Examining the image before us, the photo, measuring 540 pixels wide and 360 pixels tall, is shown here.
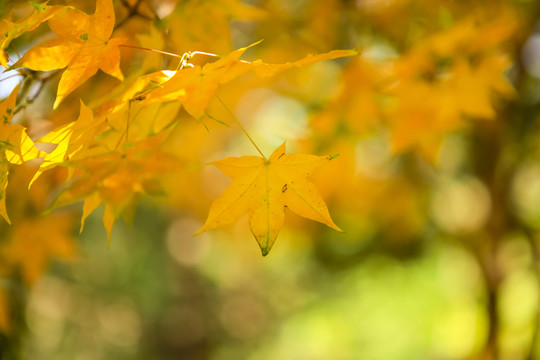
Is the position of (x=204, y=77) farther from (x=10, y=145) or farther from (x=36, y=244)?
(x=36, y=244)

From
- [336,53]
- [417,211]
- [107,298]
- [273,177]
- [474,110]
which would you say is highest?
[336,53]

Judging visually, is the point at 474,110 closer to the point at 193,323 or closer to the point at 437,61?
the point at 437,61

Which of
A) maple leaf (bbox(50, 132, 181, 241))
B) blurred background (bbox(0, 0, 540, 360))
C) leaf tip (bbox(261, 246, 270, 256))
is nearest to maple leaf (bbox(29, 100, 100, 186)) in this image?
maple leaf (bbox(50, 132, 181, 241))

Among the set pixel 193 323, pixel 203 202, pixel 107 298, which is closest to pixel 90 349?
pixel 107 298

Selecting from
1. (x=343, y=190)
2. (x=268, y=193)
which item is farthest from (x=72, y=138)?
(x=343, y=190)

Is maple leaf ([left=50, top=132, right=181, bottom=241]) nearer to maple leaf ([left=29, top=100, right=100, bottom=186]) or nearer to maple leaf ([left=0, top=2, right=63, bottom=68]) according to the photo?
maple leaf ([left=29, top=100, right=100, bottom=186])

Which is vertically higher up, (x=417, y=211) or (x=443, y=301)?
(x=417, y=211)

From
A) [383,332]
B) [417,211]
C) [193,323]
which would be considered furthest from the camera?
[383,332]
